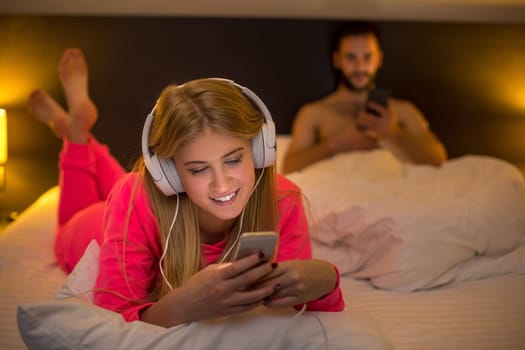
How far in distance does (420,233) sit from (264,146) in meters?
0.61

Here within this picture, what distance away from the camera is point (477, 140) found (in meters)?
2.60

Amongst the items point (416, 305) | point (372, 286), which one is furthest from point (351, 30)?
point (416, 305)

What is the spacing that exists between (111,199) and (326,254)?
0.61 m

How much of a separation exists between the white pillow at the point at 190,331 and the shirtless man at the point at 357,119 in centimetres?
126

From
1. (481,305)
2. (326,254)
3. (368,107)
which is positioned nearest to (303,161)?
(368,107)

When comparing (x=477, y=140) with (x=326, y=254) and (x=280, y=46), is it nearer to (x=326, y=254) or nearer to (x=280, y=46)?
(x=280, y=46)

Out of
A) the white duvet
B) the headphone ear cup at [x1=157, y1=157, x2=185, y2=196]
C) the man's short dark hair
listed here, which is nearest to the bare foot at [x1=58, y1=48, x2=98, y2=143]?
the white duvet

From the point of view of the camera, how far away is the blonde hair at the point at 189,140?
107 centimetres

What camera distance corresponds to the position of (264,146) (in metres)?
1.12

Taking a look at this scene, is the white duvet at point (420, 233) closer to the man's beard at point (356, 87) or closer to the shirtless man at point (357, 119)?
the shirtless man at point (357, 119)

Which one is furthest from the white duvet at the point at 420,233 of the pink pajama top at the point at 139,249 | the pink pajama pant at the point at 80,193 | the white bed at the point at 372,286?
the pink pajama pant at the point at 80,193

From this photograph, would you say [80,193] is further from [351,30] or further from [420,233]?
[351,30]

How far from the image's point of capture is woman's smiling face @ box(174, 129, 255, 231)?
42.0 inches

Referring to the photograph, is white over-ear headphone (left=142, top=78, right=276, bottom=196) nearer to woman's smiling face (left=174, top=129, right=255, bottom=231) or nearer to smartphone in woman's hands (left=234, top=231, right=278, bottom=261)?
woman's smiling face (left=174, top=129, right=255, bottom=231)
